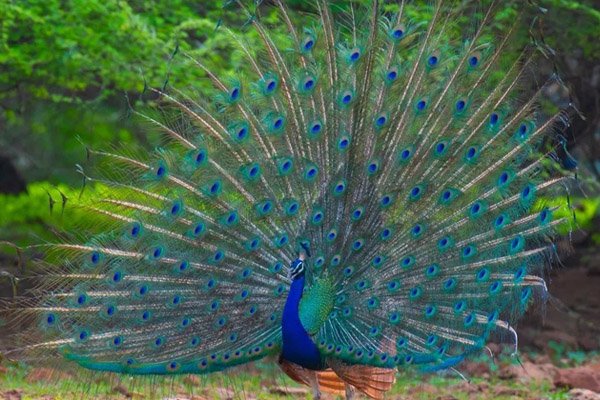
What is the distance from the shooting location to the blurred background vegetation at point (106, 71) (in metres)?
10.1

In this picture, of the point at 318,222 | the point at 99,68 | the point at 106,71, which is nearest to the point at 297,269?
the point at 318,222

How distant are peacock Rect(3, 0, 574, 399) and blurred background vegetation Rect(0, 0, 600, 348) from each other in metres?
0.72

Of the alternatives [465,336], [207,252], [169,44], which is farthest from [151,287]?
[169,44]

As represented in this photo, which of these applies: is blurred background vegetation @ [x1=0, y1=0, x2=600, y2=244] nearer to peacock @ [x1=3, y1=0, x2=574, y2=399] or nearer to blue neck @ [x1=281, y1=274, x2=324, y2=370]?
peacock @ [x1=3, y1=0, x2=574, y2=399]

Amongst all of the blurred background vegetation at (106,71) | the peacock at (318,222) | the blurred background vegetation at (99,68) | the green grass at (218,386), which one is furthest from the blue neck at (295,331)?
the blurred background vegetation at (99,68)

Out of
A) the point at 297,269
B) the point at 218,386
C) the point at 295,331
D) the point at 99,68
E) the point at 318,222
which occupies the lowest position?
the point at 218,386

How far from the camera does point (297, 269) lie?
653 centimetres

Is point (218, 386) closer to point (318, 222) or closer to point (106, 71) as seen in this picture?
point (318, 222)

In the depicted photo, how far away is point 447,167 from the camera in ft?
22.9

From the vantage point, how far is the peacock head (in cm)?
653

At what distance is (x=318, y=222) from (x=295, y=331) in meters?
0.65

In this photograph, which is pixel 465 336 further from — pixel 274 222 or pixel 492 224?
pixel 274 222

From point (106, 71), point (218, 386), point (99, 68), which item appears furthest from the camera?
point (99, 68)

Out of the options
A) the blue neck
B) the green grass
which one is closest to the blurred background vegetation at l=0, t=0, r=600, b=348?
the green grass
